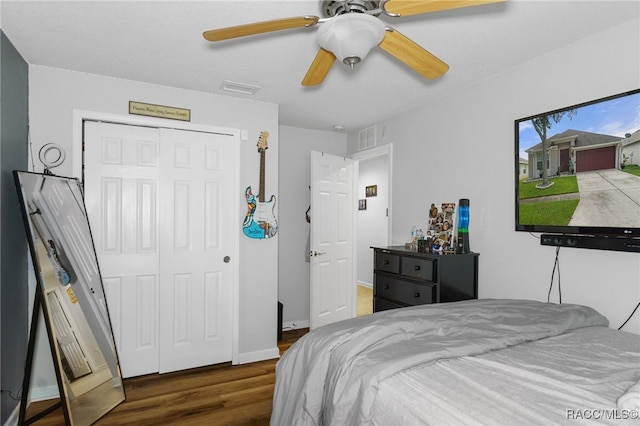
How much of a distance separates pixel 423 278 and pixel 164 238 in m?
2.19

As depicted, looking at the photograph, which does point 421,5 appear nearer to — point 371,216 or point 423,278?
point 423,278

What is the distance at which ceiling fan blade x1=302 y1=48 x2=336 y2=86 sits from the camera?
179 centimetres

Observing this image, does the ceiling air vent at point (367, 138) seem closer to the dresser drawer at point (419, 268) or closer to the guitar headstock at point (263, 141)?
the guitar headstock at point (263, 141)

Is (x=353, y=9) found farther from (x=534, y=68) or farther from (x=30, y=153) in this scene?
(x=30, y=153)

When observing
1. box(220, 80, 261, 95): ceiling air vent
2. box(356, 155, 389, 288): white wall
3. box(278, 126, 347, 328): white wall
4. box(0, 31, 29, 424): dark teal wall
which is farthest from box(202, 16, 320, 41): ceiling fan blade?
box(356, 155, 389, 288): white wall

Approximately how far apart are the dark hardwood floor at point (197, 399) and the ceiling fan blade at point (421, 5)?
2433 mm

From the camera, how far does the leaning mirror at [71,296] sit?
2191 mm

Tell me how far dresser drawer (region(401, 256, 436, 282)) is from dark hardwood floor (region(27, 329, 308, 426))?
4.67 feet

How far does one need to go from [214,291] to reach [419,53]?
102 inches

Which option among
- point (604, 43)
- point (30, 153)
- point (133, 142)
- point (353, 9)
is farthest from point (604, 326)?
point (30, 153)

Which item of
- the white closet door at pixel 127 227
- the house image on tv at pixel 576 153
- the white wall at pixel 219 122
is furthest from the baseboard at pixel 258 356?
the house image on tv at pixel 576 153

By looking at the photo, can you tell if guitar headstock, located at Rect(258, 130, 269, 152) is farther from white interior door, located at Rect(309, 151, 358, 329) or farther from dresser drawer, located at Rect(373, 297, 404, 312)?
dresser drawer, located at Rect(373, 297, 404, 312)

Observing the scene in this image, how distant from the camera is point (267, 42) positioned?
2.31m

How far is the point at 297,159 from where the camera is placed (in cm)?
455
